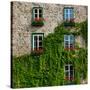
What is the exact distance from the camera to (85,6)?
9516 mm

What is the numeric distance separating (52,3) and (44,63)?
1301mm

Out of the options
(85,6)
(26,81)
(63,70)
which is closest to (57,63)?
(63,70)

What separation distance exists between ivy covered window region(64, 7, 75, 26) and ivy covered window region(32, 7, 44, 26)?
1.82ft

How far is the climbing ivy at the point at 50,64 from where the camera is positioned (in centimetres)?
891

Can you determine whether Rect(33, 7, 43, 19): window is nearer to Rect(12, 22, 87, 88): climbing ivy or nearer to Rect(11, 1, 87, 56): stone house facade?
Rect(11, 1, 87, 56): stone house facade

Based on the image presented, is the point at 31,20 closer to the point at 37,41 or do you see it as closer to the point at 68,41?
the point at 37,41

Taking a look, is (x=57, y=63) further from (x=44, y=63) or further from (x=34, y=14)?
(x=34, y=14)

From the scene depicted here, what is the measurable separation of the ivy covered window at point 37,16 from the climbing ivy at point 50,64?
0.36 m

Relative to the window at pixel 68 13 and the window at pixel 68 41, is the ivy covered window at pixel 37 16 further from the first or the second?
the window at pixel 68 41

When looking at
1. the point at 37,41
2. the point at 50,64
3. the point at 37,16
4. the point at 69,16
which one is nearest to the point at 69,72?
the point at 50,64

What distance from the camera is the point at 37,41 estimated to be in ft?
29.8

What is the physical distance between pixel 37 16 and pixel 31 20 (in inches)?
6.6

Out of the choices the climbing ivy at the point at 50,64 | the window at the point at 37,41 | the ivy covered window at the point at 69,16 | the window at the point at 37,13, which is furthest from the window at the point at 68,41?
the window at the point at 37,13

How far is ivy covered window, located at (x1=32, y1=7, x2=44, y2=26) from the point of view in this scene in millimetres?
9023
